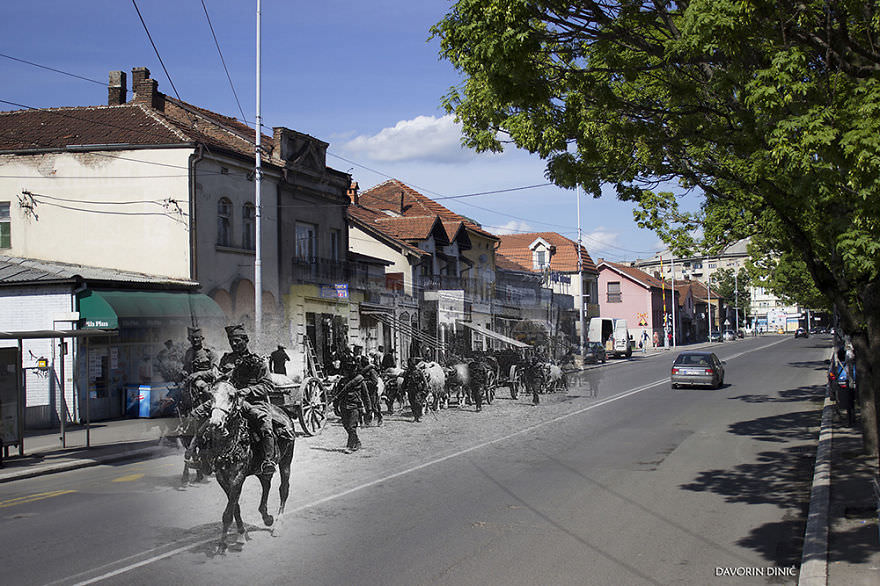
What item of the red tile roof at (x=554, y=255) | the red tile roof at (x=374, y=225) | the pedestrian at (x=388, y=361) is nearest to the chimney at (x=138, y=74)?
the red tile roof at (x=374, y=225)

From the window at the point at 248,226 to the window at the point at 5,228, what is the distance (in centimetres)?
767

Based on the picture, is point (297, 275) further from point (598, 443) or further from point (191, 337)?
point (191, 337)

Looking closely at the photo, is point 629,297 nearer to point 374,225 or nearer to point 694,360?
point 374,225

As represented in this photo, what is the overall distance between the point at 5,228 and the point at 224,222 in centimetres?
743

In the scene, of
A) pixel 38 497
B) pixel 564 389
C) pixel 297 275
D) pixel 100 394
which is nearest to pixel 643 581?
pixel 38 497

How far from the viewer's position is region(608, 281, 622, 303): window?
8869 cm

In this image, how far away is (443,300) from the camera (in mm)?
26188

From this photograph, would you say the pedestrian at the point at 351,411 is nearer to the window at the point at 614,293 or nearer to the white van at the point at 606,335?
the white van at the point at 606,335

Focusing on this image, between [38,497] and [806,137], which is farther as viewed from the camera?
[38,497]

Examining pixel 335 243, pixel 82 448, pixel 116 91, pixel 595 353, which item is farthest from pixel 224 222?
pixel 595 353

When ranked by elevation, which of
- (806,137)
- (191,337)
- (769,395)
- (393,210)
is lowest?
(769,395)

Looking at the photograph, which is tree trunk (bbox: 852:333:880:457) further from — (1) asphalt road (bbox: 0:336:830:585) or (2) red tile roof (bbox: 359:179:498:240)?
(2) red tile roof (bbox: 359:179:498:240)

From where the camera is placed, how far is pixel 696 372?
2919 centimetres

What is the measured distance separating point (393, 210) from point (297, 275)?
19274 millimetres
